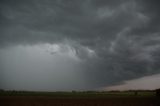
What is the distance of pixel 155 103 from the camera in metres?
23.9

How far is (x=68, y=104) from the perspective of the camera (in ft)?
74.7

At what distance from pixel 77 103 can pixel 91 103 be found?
4.26 feet

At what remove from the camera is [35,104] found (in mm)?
22672

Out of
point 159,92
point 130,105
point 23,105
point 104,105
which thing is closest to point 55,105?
point 23,105

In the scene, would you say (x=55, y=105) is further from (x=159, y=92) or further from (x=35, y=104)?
(x=159, y=92)

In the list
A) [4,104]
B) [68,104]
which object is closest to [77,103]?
[68,104]

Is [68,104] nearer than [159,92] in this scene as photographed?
Yes

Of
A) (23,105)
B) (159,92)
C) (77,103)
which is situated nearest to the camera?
(23,105)

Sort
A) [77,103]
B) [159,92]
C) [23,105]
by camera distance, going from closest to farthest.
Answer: [23,105], [77,103], [159,92]

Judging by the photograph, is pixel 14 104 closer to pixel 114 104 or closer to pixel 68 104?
pixel 68 104

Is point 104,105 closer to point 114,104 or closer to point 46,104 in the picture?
point 114,104

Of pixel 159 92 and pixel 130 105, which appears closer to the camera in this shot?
pixel 130 105

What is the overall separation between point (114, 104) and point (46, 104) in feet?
20.0

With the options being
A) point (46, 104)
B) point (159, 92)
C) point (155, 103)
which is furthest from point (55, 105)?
point (159, 92)
